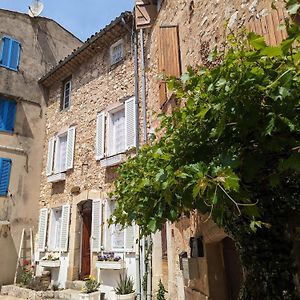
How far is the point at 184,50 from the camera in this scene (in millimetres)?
5746

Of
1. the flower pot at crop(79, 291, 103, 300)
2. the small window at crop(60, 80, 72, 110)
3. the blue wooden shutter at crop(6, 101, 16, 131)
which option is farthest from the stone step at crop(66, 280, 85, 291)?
the small window at crop(60, 80, 72, 110)

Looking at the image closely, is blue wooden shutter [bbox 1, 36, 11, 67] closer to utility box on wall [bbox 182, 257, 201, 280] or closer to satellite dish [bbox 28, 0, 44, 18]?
satellite dish [bbox 28, 0, 44, 18]

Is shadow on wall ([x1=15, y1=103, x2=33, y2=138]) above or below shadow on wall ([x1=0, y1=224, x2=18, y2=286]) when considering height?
above

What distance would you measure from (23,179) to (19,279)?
3434 mm

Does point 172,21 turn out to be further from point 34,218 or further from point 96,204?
point 34,218

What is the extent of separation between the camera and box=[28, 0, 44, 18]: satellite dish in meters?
13.8

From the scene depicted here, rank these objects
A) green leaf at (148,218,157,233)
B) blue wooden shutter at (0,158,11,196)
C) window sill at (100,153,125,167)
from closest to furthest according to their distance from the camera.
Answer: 1. green leaf at (148,218,157,233)
2. window sill at (100,153,125,167)
3. blue wooden shutter at (0,158,11,196)

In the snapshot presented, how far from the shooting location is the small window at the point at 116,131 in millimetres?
9258

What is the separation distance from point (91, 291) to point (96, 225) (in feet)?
6.16

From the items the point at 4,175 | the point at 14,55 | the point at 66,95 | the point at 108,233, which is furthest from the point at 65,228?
the point at 14,55

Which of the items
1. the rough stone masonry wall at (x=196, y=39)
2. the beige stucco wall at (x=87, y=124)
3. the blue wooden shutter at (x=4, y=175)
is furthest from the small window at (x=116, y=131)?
the blue wooden shutter at (x=4, y=175)

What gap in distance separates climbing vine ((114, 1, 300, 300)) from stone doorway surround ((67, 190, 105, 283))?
21.4ft

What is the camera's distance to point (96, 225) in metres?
8.94

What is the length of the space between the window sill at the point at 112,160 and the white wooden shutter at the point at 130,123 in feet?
1.16
